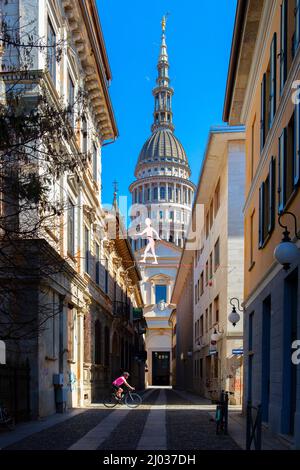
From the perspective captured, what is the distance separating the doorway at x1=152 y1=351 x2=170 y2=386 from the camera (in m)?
93.9

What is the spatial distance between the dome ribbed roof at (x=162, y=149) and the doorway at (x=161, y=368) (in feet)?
139

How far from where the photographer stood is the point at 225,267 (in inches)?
1078

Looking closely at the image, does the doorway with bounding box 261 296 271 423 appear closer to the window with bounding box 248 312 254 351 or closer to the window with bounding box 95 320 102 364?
the window with bounding box 248 312 254 351

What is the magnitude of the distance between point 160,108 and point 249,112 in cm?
11378

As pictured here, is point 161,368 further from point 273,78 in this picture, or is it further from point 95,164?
point 273,78

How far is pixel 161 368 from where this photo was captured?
93.9 m

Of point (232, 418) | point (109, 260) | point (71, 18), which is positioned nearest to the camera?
point (232, 418)

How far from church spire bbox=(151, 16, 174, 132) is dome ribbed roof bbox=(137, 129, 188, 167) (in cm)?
218

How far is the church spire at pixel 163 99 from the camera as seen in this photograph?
130875mm

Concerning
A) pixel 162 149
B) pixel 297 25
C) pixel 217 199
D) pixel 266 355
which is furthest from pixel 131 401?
pixel 162 149

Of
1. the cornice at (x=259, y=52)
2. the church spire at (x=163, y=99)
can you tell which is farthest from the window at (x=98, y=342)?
the church spire at (x=163, y=99)

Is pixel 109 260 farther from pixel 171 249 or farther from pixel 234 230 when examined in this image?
pixel 171 249

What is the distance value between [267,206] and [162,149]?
111 m
